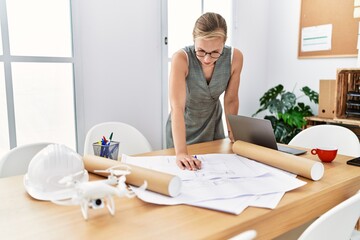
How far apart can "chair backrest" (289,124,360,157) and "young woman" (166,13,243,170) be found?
45 centimetres

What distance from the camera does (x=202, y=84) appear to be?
164cm

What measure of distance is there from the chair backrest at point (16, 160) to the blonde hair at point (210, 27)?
2.83 feet

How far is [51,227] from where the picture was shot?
0.74 metres

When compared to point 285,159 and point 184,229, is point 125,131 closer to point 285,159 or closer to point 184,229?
point 285,159

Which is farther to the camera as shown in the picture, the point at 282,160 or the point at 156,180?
the point at 282,160

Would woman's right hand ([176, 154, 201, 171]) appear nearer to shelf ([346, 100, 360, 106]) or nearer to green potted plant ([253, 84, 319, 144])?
shelf ([346, 100, 360, 106])

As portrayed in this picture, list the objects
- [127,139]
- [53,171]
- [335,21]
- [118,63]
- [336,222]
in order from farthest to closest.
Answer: [335,21]
[118,63]
[127,139]
[53,171]
[336,222]

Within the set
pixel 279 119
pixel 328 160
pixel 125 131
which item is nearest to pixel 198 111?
pixel 125 131

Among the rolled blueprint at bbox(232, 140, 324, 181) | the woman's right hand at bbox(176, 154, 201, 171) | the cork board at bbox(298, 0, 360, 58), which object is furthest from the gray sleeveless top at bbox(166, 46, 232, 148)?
the cork board at bbox(298, 0, 360, 58)

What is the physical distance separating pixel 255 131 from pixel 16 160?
101cm

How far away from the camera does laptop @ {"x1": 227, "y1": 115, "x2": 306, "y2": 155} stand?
127 cm

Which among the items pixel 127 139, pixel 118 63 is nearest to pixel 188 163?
pixel 127 139

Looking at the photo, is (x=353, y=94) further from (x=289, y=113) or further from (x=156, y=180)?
(x=156, y=180)

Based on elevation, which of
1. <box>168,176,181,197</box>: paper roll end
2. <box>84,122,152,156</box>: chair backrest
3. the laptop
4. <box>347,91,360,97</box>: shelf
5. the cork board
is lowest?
<box>84,122,152,156</box>: chair backrest
